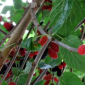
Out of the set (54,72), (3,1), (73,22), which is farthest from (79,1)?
(3,1)

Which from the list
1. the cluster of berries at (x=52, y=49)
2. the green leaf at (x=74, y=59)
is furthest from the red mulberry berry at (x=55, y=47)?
the green leaf at (x=74, y=59)

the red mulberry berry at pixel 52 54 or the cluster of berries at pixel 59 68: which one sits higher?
the red mulberry berry at pixel 52 54

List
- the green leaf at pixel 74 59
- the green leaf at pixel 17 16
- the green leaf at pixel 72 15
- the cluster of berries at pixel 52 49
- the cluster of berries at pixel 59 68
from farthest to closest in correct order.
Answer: the green leaf at pixel 17 16, the cluster of berries at pixel 59 68, the cluster of berries at pixel 52 49, the green leaf at pixel 74 59, the green leaf at pixel 72 15

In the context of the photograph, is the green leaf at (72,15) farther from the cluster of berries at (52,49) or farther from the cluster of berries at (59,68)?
the cluster of berries at (59,68)

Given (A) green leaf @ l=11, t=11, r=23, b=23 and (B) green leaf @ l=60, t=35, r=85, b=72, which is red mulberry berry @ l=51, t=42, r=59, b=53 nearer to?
(B) green leaf @ l=60, t=35, r=85, b=72

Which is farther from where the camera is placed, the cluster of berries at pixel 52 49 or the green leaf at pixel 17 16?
the green leaf at pixel 17 16

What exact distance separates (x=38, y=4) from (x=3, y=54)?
0.21 m

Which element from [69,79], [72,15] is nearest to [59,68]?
[69,79]

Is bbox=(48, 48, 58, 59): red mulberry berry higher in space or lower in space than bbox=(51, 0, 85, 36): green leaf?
lower

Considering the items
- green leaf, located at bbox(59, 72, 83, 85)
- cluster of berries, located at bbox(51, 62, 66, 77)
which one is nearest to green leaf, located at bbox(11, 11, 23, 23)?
cluster of berries, located at bbox(51, 62, 66, 77)

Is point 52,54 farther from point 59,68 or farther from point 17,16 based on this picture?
point 17,16

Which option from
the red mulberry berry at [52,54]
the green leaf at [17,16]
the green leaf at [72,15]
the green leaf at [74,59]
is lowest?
the green leaf at [74,59]

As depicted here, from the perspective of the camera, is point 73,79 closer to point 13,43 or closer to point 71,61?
point 71,61

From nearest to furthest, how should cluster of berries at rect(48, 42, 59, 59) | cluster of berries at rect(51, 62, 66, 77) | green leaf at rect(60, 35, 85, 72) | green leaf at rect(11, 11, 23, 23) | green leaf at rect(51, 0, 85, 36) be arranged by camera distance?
green leaf at rect(51, 0, 85, 36) < green leaf at rect(60, 35, 85, 72) < cluster of berries at rect(48, 42, 59, 59) < cluster of berries at rect(51, 62, 66, 77) < green leaf at rect(11, 11, 23, 23)
